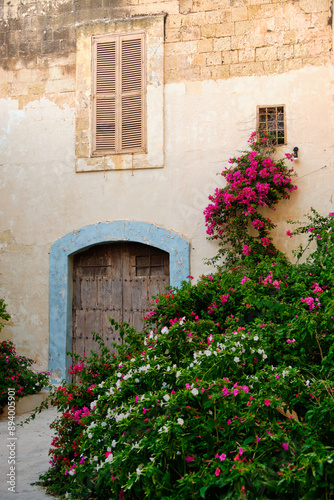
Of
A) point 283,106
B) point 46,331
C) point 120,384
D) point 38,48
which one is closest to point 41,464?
point 120,384

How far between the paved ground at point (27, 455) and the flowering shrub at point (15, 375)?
334mm

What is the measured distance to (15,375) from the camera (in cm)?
711

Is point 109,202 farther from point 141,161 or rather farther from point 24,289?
point 24,289

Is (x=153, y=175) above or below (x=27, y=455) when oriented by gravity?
above

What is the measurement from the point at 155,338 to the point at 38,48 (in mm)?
5555

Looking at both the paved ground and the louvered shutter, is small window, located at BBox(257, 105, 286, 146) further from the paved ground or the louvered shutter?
the paved ground

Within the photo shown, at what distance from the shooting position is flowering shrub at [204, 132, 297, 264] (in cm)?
707

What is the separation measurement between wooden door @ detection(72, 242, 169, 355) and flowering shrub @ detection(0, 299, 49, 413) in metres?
0.78

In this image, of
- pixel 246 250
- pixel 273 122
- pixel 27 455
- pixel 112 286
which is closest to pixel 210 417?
pixel 27 455

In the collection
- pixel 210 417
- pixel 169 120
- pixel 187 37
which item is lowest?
pixel 210 417

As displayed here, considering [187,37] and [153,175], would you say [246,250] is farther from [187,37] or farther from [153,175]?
[187,37]

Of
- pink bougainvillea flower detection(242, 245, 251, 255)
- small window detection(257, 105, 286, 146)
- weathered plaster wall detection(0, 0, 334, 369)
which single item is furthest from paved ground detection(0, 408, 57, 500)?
small window detection(257, 105, 286, 146)

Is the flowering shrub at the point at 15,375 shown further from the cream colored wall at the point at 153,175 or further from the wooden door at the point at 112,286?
the wooden door at the point at 112,286

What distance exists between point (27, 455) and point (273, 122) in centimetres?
473
